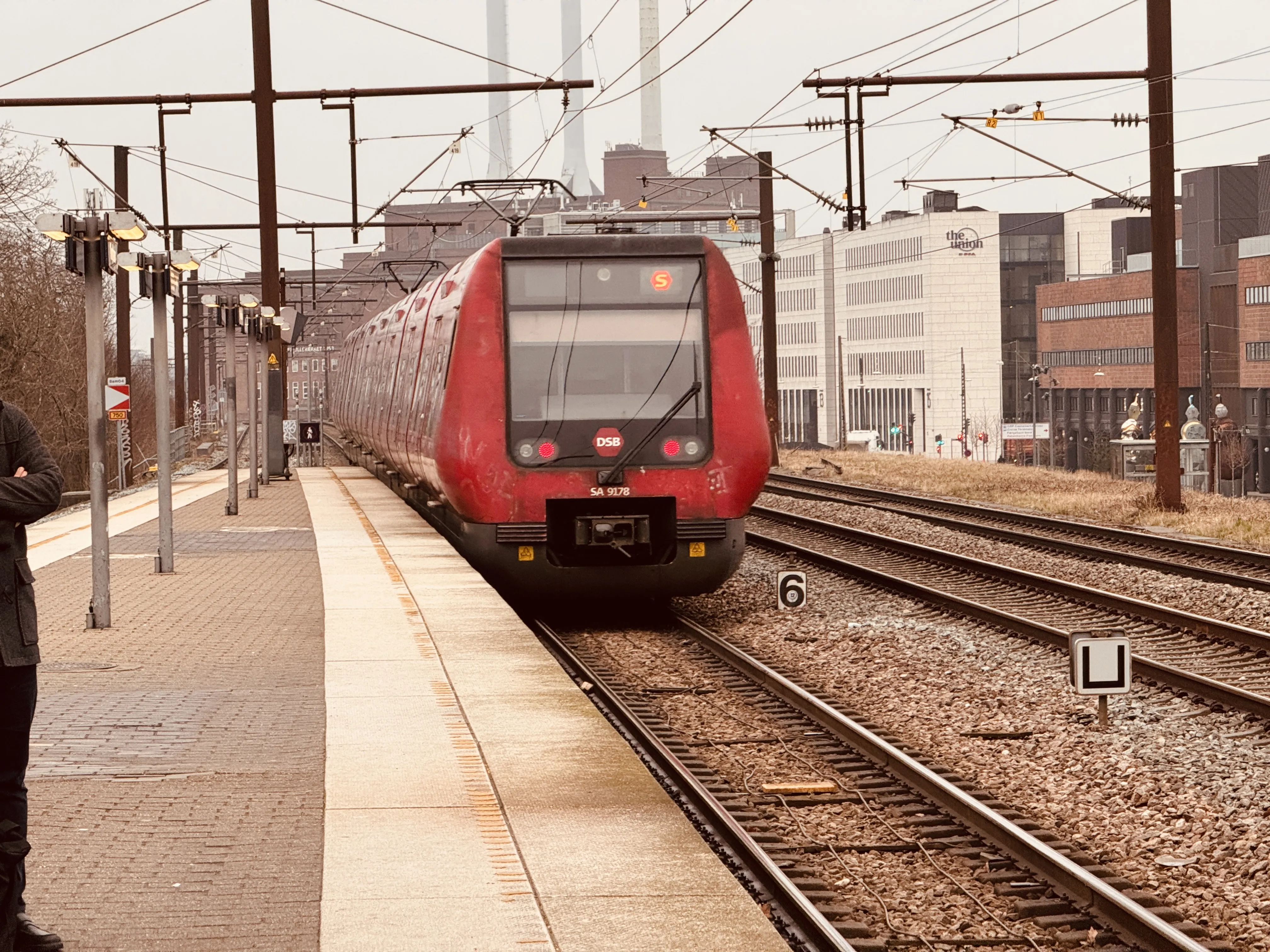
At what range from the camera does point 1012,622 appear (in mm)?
13422

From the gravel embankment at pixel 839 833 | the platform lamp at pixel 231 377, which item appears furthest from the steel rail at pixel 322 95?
the gravel embankment at pixel 839 833

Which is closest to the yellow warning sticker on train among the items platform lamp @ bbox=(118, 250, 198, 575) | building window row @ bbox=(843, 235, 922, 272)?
platform lamp @ bbox=(118, 250, 198, 575)

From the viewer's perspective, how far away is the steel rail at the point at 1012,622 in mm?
10266

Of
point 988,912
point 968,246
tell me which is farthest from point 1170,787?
point 968,246

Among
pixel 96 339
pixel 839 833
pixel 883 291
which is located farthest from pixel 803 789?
pixel 883 291

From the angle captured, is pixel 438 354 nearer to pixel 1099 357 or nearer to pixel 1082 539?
pixel 1082 539

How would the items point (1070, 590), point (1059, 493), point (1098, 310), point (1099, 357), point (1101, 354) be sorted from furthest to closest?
1. point (1098, 310)
2. point (1099, 357)
3. point (1101, 354)
4. point (1059, 493)
5. point (1070, 590)

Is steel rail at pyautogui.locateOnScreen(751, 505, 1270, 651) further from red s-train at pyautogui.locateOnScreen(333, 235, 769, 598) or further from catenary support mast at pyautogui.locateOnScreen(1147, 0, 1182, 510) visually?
catenary support mast at pyautogui.locateOnScreen(1147, 0, 1182, 510)

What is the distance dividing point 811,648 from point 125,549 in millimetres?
10119

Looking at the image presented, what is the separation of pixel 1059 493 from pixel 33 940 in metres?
26.1

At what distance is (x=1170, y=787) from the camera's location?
834 centimetres

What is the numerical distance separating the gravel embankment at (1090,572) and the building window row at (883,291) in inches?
4273

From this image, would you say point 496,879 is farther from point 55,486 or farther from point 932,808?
point 932,808

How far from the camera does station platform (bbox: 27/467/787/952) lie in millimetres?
5344
